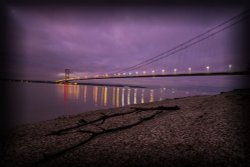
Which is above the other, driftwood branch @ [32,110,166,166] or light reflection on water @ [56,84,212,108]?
driftwood branch @ [32,110,166,166]

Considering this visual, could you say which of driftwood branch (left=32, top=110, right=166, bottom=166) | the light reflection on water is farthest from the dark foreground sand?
the light reflection on water

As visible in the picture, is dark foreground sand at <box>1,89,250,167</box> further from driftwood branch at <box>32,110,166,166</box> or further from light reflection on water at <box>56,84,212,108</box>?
light reflection on water at <box>56,84,212,108</box>

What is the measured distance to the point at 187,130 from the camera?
3.86 meters

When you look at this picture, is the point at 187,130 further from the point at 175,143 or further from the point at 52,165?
the point at 52,165

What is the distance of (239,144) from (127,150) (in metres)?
2.03

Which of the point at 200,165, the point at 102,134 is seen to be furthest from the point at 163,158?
the point at 102,134

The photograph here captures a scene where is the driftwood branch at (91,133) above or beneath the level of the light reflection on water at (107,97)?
above

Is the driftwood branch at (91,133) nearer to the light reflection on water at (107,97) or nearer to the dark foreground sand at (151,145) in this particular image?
the dark foreground sand at (151,145)

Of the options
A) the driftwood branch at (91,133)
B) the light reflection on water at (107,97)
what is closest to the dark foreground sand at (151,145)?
the driftwood branch at (91,133)

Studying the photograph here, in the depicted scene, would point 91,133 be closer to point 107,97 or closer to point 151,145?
point 151,145

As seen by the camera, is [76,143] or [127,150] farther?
[76,143]

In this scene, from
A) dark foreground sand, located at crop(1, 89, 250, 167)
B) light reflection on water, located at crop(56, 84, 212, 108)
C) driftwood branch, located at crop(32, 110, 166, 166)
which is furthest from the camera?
light reflection on water, located at crop(56, 84, 212, 108)

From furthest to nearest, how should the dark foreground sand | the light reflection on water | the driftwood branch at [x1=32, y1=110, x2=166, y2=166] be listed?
1. the light reflection on water
2. the driftwood branch at [x1=32, y1=110, x2=166, y2=166]
3. the dark foreground sand

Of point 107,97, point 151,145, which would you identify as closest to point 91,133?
point 151,145
